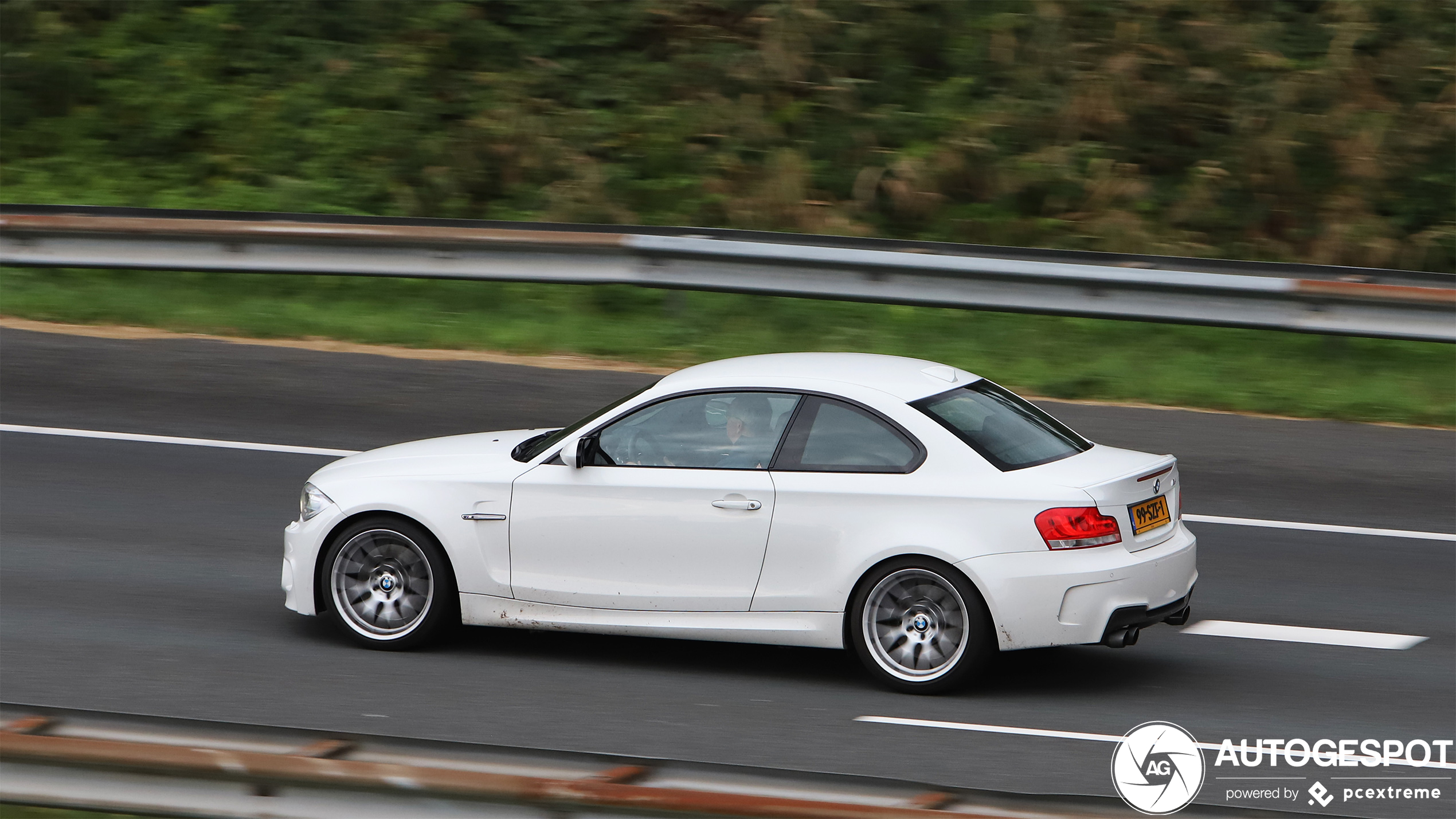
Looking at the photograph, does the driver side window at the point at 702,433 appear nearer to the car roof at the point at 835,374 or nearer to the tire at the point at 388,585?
the car roof at the point at 835,374

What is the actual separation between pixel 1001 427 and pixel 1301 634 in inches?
82.3

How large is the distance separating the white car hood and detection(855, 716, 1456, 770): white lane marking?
84.1 inches

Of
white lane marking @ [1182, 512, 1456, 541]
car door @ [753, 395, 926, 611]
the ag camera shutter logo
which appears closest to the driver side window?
car door @ [753, 395, 926, 611]

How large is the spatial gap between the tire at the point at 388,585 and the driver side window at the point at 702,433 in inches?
37.6

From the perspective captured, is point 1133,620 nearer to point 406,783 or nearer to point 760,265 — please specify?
point 406,783

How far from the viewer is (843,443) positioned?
7.26m

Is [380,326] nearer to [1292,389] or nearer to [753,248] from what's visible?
[753,248]

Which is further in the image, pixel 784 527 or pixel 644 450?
pixel 644 450

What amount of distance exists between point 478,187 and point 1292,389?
9.90 m

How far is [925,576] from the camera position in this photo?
698cm

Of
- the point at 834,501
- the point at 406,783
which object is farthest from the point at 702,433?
the point at 406,783

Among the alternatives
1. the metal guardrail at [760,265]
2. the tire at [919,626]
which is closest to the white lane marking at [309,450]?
the metal guardrail at [760,265]

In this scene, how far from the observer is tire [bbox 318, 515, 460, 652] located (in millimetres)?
7609

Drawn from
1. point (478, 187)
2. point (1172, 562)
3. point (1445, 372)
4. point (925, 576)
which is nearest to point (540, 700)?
point (925, 576)
